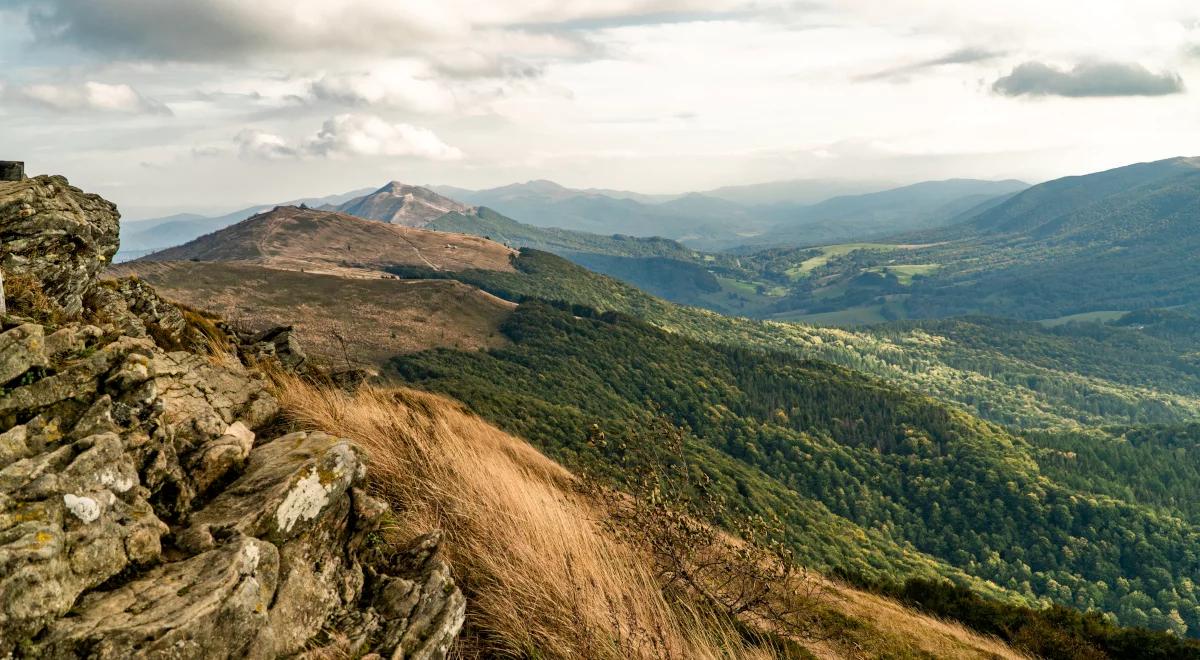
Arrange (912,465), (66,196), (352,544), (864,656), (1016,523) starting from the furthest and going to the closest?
(912,465)
(1016,523)
(66,196)
(864,656)
(352,544)

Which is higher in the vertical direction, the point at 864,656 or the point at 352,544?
the point at 352,544

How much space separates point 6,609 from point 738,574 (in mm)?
7733

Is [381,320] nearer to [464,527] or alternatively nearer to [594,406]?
[594,406]

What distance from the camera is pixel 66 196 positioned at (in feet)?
46.3

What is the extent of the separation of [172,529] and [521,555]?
3471 mm

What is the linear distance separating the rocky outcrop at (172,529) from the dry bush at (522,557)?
54 centimetres

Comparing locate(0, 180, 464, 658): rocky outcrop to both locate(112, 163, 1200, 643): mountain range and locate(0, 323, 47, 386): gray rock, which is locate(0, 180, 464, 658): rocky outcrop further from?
locate(112, 163, 1200, 643): mountain range

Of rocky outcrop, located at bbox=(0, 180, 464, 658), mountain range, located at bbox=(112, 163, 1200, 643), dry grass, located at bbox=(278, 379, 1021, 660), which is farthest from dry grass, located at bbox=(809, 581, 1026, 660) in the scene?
mountain range, located at bbox=(112, 163, 1200, 643)

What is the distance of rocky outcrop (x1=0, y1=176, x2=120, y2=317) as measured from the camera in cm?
1130

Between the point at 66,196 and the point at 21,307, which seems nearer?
the point at 21,307

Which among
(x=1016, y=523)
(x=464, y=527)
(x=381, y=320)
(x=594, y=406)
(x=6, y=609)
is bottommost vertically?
(x=1016, y=523)

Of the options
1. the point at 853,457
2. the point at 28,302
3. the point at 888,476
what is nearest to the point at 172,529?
the point at 28,302

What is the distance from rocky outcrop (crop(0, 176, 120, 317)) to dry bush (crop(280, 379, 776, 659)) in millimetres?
5812

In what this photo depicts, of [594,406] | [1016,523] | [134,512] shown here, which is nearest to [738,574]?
[134,512]
